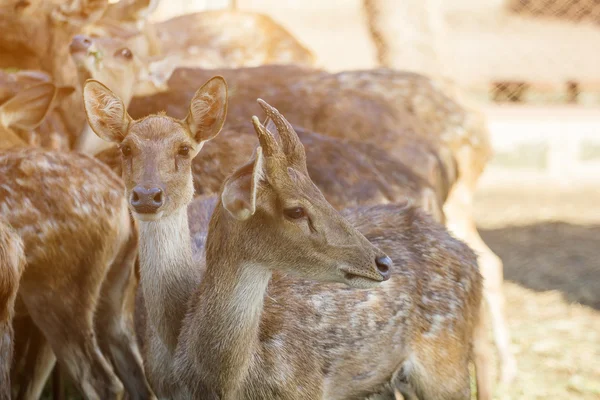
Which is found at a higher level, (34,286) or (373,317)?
(373,317)

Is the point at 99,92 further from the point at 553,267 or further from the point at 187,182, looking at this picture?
the point at 553,267

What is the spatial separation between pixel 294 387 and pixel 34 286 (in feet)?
4.17

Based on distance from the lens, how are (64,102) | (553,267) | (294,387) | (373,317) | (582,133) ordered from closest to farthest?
(294,387)
(373,317)
(64,102)
(553,267)
(582,133)

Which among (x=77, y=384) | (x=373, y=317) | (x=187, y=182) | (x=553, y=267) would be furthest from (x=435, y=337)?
(x=553, y=267)

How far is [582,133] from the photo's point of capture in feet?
38.5

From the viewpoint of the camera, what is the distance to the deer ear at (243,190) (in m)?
3.35

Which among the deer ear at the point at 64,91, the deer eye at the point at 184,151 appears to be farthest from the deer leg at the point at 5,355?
the deer ear at the point at 64,91

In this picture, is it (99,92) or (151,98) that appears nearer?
(99,92)

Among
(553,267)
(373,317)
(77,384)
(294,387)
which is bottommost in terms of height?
(77,384)

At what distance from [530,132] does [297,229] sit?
8.84 m

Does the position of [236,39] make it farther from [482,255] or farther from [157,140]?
[157,140]

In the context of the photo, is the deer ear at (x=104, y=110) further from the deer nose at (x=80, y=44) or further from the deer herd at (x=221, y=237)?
the deer nose at (x=80, y=44)

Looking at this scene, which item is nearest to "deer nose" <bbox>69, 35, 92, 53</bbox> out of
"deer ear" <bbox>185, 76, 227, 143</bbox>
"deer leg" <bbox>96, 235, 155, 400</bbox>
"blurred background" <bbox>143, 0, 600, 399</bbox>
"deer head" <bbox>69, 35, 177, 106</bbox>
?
"deer head" <bbox>69, 35, 177, 106</bbox>

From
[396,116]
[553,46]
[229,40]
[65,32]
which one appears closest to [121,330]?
[65,32]
